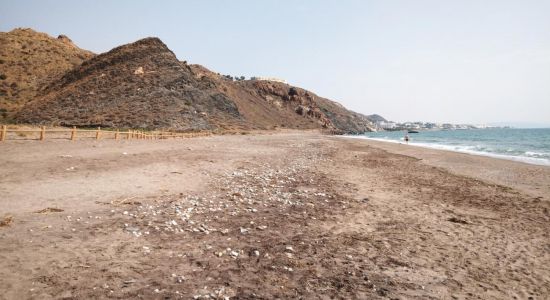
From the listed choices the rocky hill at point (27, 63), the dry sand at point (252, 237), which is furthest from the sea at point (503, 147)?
the rocky hill at point (27, 63)

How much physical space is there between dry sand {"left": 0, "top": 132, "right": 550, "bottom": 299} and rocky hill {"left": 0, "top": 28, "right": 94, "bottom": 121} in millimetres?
62139

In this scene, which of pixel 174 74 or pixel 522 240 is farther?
pixel 174 74

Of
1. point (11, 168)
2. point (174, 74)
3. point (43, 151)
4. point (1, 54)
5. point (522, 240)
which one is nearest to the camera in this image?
point (522, 240)

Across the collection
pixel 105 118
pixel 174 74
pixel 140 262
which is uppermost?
pixel 174 74

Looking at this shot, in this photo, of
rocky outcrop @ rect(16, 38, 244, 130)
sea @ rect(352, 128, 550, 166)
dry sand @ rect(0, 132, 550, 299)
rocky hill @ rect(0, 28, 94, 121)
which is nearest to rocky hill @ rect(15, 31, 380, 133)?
rocky outcrop @ rect(16, 38, 244, 130)

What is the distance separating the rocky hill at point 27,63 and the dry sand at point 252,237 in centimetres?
6214

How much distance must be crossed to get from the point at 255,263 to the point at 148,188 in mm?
8357

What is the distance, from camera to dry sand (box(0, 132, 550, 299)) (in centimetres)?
687

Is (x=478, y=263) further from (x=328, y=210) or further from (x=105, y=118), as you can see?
(x=105, y=118)

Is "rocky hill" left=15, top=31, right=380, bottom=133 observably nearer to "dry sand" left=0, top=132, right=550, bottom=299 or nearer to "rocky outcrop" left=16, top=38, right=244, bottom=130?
"rocky outcrop" left=16, top=38, right=244, bottom=130

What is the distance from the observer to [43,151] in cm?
2158

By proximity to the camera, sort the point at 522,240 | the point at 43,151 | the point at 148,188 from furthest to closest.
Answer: the point at 43,151
the point at 148,188
the point at 522,240

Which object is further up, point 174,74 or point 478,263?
point 174,74

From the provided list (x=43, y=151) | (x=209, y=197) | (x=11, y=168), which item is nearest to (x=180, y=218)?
(x=209, y=197)
